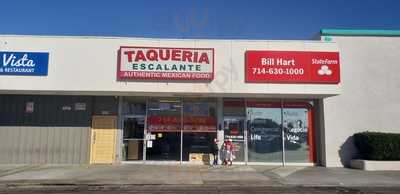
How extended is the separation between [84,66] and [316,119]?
11.5m

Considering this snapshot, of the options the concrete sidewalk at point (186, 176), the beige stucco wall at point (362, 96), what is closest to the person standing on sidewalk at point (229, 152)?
the concrete sidewalk at point (186, 176)

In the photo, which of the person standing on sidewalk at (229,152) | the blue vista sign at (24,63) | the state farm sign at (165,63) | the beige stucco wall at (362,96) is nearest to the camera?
the blue vista sign at (24,63)

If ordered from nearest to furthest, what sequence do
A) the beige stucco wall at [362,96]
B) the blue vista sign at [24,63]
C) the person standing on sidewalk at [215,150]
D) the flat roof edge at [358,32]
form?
the blue vista sign at [24,63], the person standing on sidewalk at [215,150], the beige stucco wall at [362,96], the flat roof edge at [358,32]

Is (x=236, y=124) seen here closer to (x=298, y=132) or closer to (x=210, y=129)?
(x=210, y=129)

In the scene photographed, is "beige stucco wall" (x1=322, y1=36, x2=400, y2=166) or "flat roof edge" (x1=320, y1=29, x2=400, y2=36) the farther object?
"flat roof edge" (x1=320, y1=29, x2=400, y2=36)

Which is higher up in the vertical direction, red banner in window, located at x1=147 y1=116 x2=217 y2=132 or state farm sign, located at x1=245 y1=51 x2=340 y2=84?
state farm sign, located at x1=245 y1=51 x2=340 y2=84

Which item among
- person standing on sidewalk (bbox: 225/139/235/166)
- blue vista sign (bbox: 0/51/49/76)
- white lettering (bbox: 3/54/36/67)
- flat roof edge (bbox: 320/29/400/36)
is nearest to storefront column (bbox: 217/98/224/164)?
person standing on sidewalk (bbox: 225/139/235/166)

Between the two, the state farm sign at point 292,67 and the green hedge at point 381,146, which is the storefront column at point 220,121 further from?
the green hedge at point 381,146

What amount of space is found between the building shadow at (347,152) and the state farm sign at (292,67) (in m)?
3.40

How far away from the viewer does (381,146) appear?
63.5 ft

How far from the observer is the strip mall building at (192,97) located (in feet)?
63.6

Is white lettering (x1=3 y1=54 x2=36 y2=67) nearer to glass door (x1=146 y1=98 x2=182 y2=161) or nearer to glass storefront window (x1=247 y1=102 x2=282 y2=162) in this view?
glass door (x1=146 y1=98 x2=182 y2=161)

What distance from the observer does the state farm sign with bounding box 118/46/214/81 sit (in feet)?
63.5

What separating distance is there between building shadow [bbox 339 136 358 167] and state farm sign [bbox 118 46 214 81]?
7440 millimetres
